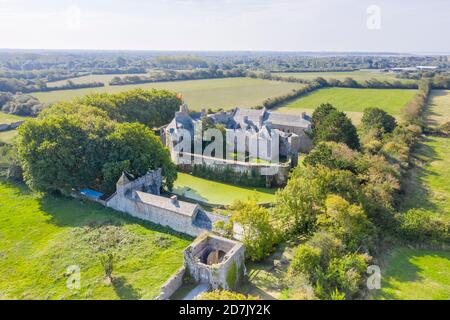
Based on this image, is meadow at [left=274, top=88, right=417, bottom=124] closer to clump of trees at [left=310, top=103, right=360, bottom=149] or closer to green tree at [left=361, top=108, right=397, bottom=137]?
green tree at [left=361, top=108, right=397, bottom=137]

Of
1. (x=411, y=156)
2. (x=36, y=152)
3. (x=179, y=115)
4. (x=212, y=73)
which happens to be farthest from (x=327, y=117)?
(x=212, y=73)

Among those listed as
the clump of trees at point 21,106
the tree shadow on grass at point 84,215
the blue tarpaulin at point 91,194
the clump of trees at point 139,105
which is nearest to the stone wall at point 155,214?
the tree shadow on grass at point 84,215

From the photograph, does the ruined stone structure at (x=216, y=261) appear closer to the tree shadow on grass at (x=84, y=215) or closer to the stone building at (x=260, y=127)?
the tree shadow on grass at (x=84, y=215)

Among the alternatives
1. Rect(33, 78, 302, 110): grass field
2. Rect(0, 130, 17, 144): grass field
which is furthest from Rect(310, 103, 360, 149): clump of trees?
Rect(0, 130, 17, 144): grass field

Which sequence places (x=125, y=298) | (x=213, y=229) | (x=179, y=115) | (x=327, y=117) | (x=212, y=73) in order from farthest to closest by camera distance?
1. (x=212, y=73)
2. (x=179, y=115)
3. (x=327, y=117)
4. (x=213, y=229)
5. (x=125, y=298)

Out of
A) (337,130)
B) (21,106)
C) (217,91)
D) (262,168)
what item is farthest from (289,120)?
(21,106)

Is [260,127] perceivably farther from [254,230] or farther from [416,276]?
[416,276]
